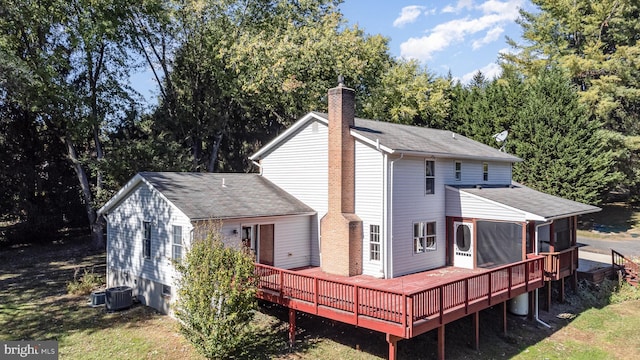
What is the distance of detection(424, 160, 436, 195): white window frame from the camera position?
16942 mm

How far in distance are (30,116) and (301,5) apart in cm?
2233

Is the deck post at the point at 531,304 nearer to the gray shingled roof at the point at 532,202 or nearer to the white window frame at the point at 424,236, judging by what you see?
the gray shingled roof at the point at 532,202

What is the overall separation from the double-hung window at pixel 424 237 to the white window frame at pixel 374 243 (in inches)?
67.9

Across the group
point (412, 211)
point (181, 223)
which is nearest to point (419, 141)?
point (412, 211)

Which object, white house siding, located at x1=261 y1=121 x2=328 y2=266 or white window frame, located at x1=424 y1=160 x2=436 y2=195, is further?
white house siding, located at x1=261 y1=121 x2=328 y2=266

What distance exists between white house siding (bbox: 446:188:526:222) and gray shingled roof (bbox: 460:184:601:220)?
0.80ft

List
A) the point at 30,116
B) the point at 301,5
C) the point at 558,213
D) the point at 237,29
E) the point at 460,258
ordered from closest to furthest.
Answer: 1. the point at 558,213
2. the point at 460,258
3. the point at 30,116
4. the point at 237,29
5. the point at 301,5

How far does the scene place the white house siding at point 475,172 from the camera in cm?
1816

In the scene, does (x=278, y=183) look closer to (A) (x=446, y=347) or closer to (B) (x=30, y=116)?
(A) (x=446, y=347)

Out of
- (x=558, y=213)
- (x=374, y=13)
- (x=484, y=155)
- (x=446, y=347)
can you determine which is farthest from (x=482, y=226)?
(x=374, y=13)

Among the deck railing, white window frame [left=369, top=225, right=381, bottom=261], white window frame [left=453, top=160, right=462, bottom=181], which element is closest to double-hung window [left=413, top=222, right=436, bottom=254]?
white window frame [left=369, top=225, right=381, bottom=261]

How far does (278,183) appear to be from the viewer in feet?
63.8

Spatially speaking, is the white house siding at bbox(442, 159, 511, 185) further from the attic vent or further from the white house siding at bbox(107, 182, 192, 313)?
the attic vent

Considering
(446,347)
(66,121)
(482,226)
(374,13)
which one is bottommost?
(446,347)
